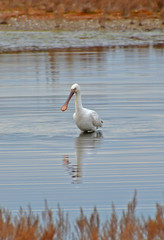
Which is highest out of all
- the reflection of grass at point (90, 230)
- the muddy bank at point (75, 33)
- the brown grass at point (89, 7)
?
the reflection of grass at point (90, 230)

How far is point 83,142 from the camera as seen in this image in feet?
40.6

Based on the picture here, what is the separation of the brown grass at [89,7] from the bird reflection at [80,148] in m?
30.9

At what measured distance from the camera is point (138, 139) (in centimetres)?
1230

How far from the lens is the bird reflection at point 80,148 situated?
32.5 feet

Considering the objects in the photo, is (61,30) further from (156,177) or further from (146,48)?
(156,177)

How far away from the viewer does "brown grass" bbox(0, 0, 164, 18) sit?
44531 mm

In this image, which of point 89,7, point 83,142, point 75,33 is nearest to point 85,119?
point 83,142

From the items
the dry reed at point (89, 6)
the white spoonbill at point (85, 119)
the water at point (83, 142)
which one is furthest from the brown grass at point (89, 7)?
the white spoonbill at point (85, 119)

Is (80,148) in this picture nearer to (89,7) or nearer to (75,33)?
(75,33)

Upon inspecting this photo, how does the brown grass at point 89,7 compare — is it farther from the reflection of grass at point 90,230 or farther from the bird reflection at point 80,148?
the reflection of grass at point 90,230

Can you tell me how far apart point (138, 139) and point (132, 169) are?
2336 mm

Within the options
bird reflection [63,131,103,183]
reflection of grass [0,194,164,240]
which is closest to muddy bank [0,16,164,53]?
bird reflection [63,131,103,183]

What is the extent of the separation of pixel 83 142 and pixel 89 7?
111 ft

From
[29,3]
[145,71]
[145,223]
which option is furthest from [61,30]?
[145,223]
